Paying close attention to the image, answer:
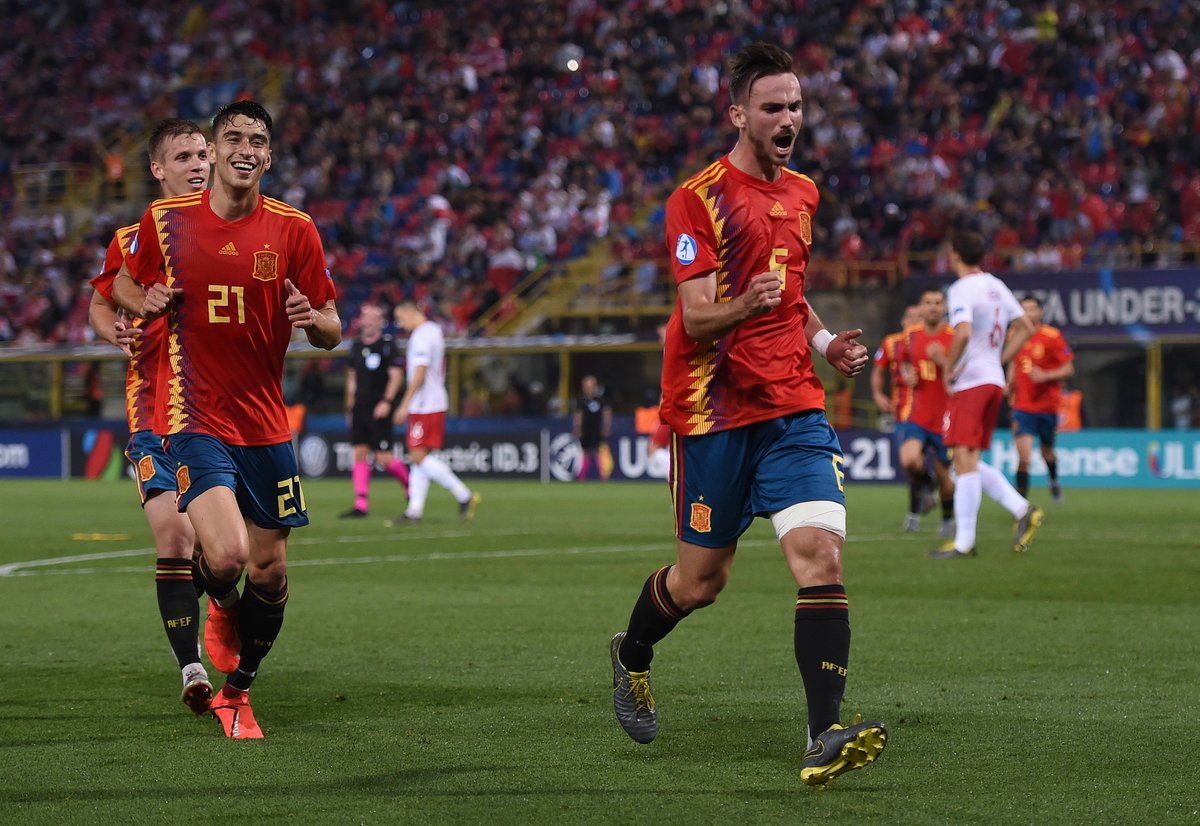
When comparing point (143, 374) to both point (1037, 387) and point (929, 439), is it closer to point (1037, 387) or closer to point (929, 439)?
point (929, 439)

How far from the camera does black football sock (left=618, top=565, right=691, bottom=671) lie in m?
5.77

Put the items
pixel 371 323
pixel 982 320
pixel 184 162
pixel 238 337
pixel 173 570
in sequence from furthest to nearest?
1. pixel 371 323
2. pixel 982 320
3. pixel 184 162
4. pixel 173 570
5. pixel 238 337

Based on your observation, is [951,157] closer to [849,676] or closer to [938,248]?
[938,248]

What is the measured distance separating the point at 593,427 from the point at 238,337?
24.0 meters

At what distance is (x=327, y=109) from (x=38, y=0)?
11.7m

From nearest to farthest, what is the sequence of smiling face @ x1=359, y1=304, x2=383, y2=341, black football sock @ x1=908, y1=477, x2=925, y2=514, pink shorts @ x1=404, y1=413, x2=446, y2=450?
1. black football sock @ x1=908, y1=477, x2=925, y2=514
2. pink shorts @ x1=404, y1=413, x2=446, y2=450
3. smiling face @ x1=359, y1=304, x2=383, y2=341

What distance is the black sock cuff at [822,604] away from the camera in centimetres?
518

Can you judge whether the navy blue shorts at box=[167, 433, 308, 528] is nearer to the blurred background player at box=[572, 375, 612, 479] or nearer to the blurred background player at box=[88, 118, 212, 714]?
the blurred background player at box=[88, 118, 212, 714]

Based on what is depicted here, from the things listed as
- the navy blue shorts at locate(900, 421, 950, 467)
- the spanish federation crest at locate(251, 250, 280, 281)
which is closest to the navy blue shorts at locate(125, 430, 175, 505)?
the spanish federation crest at locate(251, 250, 280, 281)

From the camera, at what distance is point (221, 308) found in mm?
→ 6227

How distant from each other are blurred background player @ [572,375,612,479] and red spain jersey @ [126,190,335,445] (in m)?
23.2

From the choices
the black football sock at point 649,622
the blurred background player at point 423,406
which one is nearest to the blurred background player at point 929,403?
the blurred background player at point 423,406

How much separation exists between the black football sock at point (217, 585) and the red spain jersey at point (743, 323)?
72.7 inches

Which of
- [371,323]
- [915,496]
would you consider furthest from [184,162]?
[371,323]
